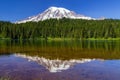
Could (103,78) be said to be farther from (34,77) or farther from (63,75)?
(34,77)

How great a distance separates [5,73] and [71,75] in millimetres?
7564

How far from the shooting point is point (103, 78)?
2861cm

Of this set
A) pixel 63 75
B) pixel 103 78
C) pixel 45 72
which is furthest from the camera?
pixel 45 72

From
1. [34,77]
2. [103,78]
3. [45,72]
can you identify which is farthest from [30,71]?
[103,78]

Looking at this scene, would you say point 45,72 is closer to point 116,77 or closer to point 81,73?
point 81,73

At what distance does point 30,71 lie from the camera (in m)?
33.6

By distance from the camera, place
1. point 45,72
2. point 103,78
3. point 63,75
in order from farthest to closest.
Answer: point 45,72 < point 63,75 < point 103,78

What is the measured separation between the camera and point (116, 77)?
28969mm

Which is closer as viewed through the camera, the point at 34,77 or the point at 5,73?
the point at 34,77

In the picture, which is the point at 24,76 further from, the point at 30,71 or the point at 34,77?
the point at 30,71

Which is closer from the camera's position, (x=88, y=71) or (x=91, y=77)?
(x=91, y=77)

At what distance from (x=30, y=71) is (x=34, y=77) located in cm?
432

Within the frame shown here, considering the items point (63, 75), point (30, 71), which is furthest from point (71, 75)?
point (30, 71)

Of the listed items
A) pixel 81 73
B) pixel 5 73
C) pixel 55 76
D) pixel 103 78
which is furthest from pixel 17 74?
pixel 103 78
